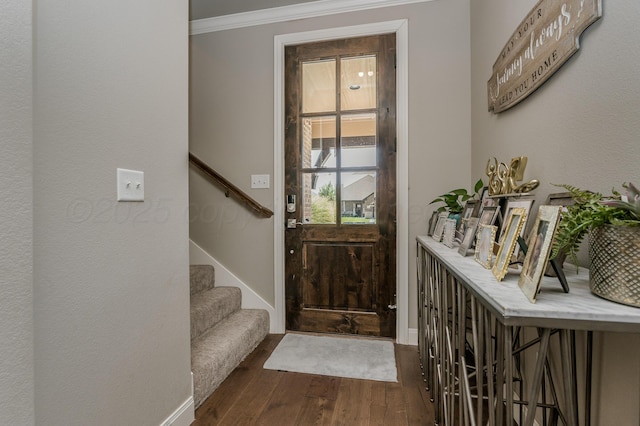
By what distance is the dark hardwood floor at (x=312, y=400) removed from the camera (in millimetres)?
1482

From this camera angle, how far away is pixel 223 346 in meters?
1.86

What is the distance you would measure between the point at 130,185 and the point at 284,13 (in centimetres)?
209

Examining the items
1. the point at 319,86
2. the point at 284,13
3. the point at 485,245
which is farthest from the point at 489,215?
the point at 284,13

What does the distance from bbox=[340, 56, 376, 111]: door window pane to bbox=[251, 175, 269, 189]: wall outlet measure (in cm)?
87

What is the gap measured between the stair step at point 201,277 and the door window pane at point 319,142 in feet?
3.96

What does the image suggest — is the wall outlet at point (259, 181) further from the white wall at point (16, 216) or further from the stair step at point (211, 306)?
the white wall at point (16, 216)

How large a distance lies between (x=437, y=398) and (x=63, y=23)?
1997mm

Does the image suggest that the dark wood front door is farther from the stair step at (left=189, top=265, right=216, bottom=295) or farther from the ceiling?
the stair step at (left=189, top=265, right=216, bottom=295)

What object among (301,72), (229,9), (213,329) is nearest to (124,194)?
(213,329)

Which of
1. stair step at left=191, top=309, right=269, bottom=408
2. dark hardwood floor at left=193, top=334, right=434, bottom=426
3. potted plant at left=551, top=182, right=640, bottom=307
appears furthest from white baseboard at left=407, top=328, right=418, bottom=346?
potted plant at left=551, top=182, right=640, bottom=307

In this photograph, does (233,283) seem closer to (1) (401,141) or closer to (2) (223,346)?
(2) (223,346)

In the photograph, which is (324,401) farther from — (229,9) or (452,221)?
(229,9)

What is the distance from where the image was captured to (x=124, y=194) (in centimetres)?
110

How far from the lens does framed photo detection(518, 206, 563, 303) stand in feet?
2.11
